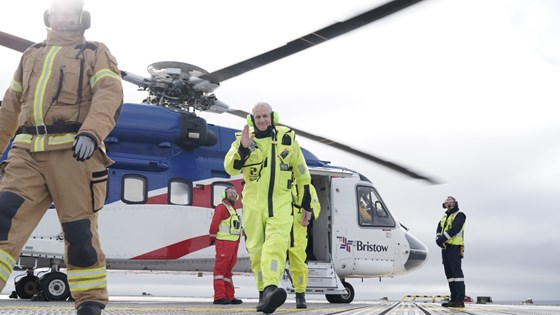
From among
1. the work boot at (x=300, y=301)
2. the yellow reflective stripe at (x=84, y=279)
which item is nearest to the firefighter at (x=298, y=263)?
the work boot at (x=300, y=301)

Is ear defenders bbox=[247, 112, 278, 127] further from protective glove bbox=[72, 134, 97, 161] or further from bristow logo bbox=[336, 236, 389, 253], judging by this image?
bristow logo bbox=[336, 236, 389, 253]

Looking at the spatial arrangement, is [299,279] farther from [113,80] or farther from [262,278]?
[113,80]

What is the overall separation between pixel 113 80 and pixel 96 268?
3.28 ft

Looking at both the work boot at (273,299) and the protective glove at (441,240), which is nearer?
the work boot at (273,299)

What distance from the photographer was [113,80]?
3.10 m

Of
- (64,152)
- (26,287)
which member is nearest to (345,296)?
(26,287)

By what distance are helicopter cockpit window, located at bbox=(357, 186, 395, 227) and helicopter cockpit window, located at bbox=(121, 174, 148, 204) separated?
3809 mm

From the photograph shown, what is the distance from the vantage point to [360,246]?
9.92 meters

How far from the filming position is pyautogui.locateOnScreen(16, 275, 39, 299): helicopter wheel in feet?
28.1

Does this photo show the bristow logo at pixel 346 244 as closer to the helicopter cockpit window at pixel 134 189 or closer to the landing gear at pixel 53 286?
the helicopter cockpit window at pixel 134 189

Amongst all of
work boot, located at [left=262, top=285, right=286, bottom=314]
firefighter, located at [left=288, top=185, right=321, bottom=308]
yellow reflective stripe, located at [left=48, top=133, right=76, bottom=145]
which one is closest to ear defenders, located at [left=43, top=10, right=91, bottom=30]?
yellow reflective stripe, located at [left=48, top=133, right=76, bottom=145]

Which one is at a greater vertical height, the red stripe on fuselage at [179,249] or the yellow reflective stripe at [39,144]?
the yellow reflective stripe at [39,144]

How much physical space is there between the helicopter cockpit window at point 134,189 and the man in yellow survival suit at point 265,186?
372 cm

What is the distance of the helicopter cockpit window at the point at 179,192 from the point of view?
850 cm
